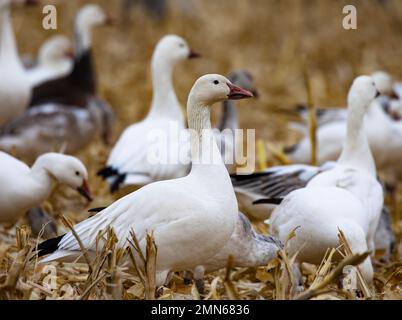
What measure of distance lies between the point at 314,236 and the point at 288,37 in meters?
→ 7.14

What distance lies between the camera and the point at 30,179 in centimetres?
475

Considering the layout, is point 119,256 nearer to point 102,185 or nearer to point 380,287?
point 380,287

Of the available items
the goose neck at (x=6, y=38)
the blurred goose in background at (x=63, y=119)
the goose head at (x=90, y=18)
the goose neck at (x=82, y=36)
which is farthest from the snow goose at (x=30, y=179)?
the goose head at (x=90, y=18)

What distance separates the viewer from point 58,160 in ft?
15.9

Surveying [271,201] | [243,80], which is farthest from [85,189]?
[243,80]

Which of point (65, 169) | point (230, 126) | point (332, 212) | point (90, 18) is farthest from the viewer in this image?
point (90, 18)

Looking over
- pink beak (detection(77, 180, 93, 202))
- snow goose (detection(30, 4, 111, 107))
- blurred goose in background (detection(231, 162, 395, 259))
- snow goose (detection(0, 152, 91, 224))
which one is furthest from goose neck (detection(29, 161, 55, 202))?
snow goose (detection(30, 4, 111, 107))

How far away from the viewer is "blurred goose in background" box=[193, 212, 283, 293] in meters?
4.23

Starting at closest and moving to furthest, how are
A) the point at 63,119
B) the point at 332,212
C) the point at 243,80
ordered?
1. the point at 332,212
2. the point at 243,80
3. the point at 63,119

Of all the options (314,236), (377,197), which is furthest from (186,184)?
(377,197)

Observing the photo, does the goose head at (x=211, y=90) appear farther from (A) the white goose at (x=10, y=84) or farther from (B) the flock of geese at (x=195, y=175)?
(A) the white goose at (x=10, y=84)

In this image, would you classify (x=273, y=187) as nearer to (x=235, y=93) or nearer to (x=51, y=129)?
(x=235, y=93)

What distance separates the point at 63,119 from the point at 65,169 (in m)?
2.60

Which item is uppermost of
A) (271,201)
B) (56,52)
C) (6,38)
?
(6,38)
